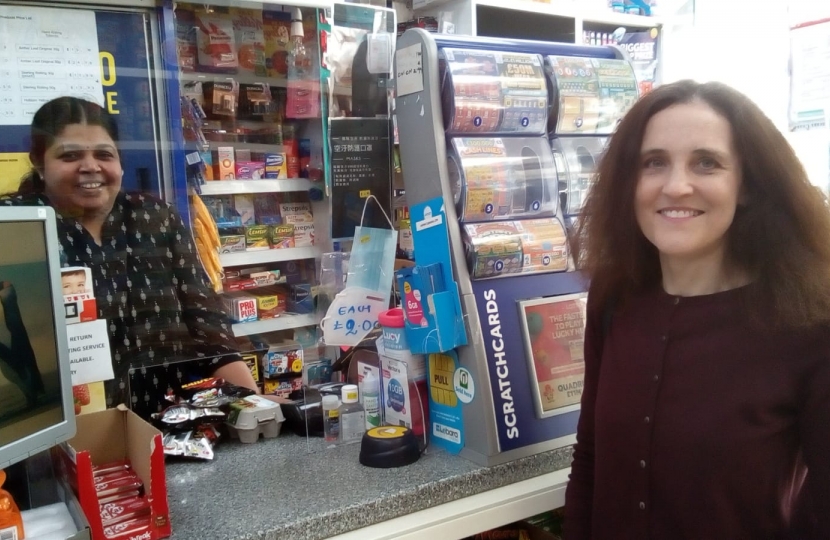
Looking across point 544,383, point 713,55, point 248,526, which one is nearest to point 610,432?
point 544,383

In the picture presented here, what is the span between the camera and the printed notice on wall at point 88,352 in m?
1.29

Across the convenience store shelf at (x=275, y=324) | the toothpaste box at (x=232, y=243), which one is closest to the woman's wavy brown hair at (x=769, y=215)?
the convenience store shelf at (x=275, y=324)

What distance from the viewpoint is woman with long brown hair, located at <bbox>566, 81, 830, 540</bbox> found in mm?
1030

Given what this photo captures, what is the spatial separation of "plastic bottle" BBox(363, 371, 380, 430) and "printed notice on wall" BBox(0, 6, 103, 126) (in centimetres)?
131

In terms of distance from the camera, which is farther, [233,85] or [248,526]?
[233,85]

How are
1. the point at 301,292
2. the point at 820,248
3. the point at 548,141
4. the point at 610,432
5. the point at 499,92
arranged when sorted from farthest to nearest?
the point at 301,292 < the point at 548,141 < the point at 499,92 < the point at 610,432 < the point at 820,248

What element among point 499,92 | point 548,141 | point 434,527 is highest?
point 499,92

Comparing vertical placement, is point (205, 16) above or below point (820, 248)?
above

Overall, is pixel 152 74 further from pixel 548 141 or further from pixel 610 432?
pixel 610 432

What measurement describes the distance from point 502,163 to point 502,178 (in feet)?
0.12

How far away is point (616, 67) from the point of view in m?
1.71

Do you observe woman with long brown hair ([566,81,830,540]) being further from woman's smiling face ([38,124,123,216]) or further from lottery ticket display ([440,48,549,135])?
woman's smiling face ([38,124,123,216])

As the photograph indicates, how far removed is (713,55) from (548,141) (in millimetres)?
1856

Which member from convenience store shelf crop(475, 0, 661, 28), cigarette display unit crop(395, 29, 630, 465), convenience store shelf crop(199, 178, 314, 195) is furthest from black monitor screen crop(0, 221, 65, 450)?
convenience store shelf crop(475, 0, 661, 28)
